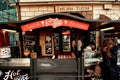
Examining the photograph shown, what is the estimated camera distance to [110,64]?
31.9 ft

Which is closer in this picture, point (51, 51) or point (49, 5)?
point (51, 51)

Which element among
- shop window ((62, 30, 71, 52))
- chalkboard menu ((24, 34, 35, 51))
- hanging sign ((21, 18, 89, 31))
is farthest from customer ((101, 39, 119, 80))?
chalkboard menu ((24, 34, 35, 51))

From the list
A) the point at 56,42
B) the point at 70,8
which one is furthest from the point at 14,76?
the point at 70,8

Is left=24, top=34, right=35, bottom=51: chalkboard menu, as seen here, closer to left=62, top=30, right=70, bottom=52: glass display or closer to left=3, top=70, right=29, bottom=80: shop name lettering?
left=62, top=30, right=70, bottom=52: glass display

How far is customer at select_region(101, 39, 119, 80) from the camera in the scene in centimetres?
965

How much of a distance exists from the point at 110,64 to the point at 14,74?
2509mm

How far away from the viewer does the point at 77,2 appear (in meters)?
20.5

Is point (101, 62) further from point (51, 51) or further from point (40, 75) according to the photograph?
point (51, 51)

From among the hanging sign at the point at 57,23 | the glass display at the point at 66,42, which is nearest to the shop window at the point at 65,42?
the glass display at the point at 66,42

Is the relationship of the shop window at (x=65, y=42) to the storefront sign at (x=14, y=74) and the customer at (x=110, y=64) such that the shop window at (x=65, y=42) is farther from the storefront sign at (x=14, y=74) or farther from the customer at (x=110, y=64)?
the storefront sign at (x=14, y=74)

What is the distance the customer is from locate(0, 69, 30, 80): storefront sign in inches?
80.0

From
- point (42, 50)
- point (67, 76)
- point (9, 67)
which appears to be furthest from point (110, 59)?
point (42, 50)

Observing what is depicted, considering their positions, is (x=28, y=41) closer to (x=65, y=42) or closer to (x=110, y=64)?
(x=65, y=42)

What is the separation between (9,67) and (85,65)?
1.91 meters
